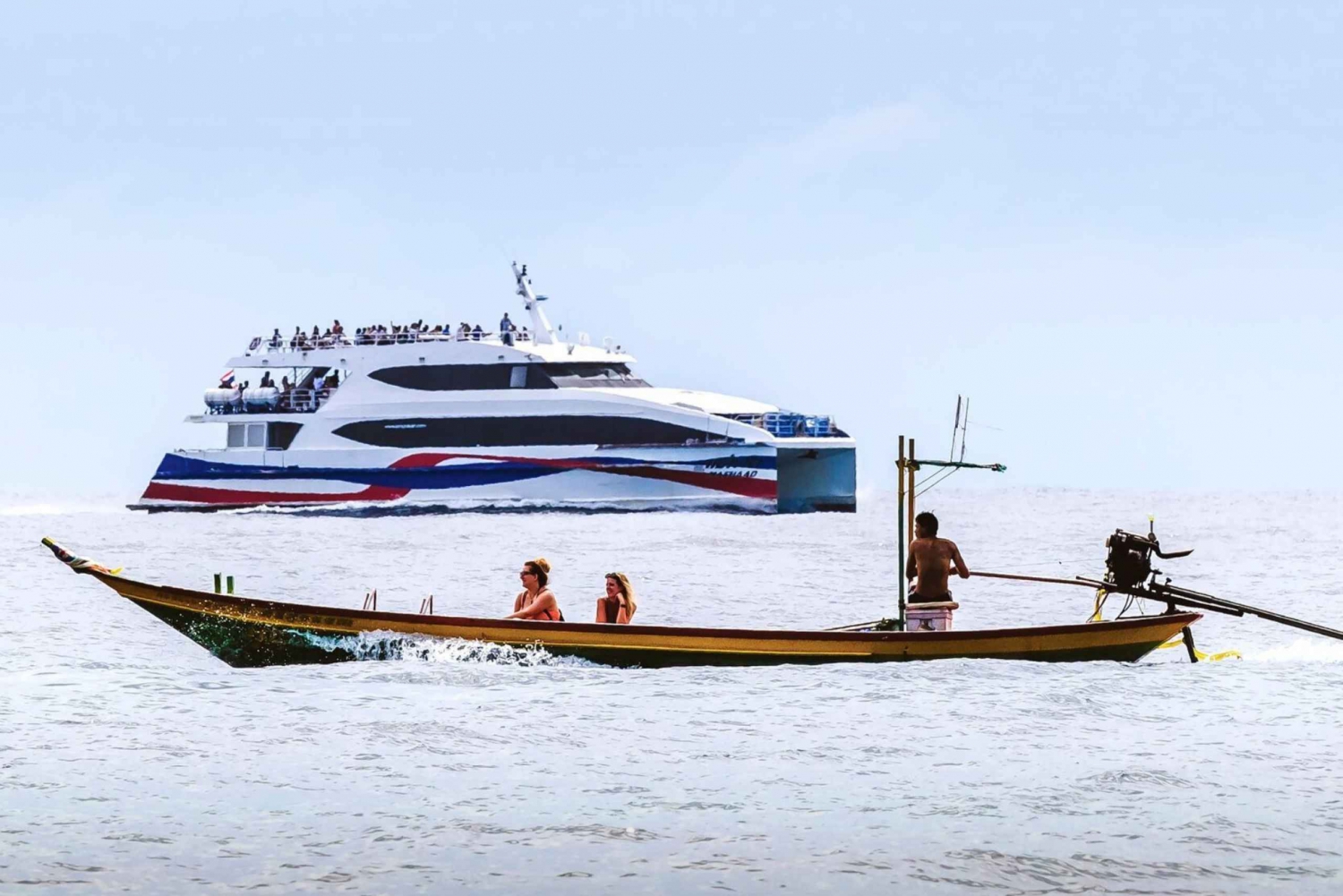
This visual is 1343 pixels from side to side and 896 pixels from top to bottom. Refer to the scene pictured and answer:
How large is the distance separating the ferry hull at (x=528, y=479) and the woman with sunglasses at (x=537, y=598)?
3389 cm

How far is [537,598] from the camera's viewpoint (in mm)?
16359

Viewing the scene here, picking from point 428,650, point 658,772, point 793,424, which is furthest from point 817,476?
point 658,772

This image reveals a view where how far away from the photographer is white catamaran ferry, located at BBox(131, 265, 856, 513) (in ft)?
167

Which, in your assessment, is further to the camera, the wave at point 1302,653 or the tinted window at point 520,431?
the tinted window at point 520,431

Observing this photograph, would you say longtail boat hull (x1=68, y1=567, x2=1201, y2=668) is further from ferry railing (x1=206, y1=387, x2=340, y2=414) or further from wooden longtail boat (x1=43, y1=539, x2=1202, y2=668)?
ferry railing (x1=206, y1=387, x2=340, y2=414)

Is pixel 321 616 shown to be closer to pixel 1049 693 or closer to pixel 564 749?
pixel 564 749

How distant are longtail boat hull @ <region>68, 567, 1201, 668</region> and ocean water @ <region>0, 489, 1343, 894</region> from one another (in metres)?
0.24

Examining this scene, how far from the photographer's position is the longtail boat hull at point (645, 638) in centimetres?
1585

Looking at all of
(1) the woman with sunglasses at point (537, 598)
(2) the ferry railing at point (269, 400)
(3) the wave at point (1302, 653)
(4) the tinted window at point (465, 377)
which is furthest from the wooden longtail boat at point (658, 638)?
(2) the ferry railing at point (269, 400)

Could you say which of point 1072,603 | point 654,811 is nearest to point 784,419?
point 1072,603

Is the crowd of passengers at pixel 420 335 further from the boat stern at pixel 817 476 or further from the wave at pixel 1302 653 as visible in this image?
the wave at pixel 1302 653

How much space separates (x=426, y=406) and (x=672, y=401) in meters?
7.42

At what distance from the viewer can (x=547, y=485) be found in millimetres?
51938

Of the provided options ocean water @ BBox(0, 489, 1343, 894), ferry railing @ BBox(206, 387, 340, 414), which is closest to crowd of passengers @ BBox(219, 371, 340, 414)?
ferry railing @ BBox(206, 387, 340, 414)
